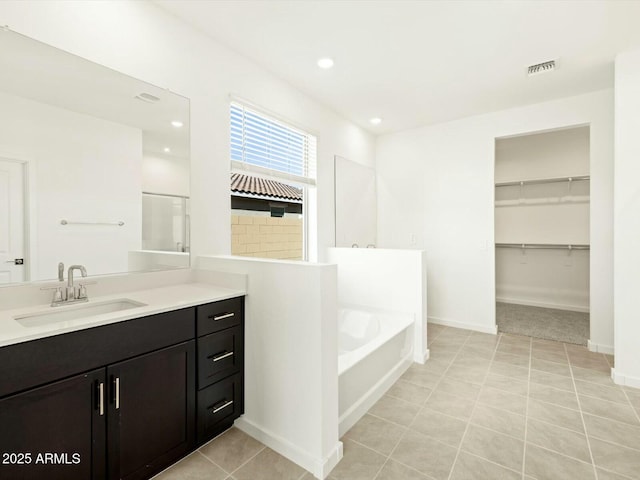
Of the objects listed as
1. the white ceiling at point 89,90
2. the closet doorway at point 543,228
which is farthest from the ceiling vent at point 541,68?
the white ceiling at point 89,90

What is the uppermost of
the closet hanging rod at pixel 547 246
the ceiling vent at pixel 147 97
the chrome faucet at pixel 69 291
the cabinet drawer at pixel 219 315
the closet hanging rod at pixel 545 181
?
the ceiling vent at pixel 147 97

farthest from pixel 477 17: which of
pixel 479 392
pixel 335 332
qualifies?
pixel 479 392

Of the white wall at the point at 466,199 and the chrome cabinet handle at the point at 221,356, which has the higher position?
the white wall at the point at 466,199

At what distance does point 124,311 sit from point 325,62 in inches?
95.7

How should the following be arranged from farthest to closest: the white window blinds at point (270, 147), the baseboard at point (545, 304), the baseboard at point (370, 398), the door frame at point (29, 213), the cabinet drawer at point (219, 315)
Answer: the baseboard at point (545, 304) < the white window blinds at point (270, 147) < the baseboard at point (370, 398) < the cabinet drawer at point (219, 315) < the door frame at point (29, 213)

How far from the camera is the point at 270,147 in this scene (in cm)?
295

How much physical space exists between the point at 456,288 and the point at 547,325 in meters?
1.25

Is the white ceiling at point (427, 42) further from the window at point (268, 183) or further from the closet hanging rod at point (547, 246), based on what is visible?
the closet hanging rod at point (547, 246)

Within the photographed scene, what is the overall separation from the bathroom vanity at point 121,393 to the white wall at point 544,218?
15.6 ft

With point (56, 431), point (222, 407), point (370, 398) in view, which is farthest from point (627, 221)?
point (56, 431)

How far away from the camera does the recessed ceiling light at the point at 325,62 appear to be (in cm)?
266

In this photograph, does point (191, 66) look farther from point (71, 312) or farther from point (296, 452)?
point (296, 452)

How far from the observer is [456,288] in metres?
4.08

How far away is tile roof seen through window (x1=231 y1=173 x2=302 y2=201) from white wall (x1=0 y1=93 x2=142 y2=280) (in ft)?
2.72
